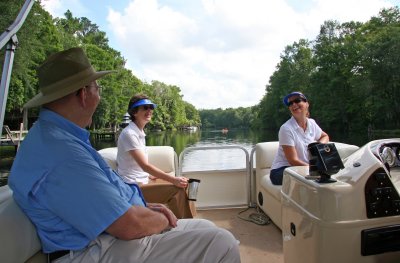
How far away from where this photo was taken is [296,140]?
3.67 metres

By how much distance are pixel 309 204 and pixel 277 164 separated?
6.76 feet

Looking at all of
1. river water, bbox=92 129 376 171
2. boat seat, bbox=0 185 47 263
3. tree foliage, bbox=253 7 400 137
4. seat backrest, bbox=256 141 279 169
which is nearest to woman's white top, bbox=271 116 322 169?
seat backrest, bbox=256 141 279 169

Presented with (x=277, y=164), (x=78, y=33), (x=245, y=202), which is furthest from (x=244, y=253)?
(x=78, y=33)

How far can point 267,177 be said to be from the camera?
4.22 meters

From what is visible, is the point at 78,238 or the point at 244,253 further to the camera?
the point at 244,253

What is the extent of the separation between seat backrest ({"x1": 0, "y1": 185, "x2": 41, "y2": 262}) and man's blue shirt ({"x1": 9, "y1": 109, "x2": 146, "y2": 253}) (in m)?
0.03

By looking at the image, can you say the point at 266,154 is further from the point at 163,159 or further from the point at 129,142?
the point at 129,142

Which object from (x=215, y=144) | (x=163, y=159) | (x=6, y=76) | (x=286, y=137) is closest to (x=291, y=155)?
(x=286, y=137)

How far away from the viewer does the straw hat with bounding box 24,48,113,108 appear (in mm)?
1616

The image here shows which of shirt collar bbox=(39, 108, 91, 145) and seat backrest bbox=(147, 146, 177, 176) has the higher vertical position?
shirt collar bbox=(39, 108, 91, 145)

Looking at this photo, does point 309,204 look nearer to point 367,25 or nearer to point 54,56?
point 54,56

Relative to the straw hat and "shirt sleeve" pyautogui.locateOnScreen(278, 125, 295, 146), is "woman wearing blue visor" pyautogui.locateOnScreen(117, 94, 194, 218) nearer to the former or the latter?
"shirt sleeve" pyautogui.locateOnScreen(278, 125, 295, 146)

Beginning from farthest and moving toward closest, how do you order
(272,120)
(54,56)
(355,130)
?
(272,120) < (355,130) < (54,56)

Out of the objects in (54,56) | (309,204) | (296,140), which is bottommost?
(309,204)
